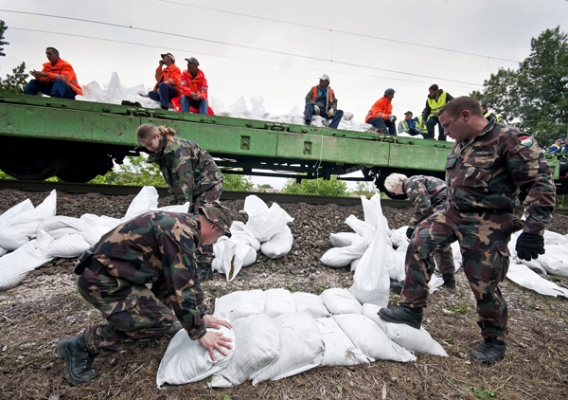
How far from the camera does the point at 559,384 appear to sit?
1586 mm

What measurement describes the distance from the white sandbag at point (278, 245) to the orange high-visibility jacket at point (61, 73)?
3610mm

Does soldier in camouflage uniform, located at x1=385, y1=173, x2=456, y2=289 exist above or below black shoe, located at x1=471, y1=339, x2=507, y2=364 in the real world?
above

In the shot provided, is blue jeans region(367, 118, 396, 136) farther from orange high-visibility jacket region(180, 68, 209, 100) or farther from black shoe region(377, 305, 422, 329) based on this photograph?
black shoe region(377, 305, 422, 329)

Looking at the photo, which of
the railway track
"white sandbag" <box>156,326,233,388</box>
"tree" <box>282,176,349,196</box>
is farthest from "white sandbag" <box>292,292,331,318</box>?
"tree" <box>282,176,349,196</box>

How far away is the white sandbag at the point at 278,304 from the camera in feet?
5.98

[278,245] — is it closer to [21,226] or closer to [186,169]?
[186,169]

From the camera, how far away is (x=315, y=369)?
151 centimetres

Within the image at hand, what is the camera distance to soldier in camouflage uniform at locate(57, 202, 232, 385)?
130 centimetres

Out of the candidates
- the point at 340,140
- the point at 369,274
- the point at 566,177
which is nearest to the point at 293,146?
the point at 340,140

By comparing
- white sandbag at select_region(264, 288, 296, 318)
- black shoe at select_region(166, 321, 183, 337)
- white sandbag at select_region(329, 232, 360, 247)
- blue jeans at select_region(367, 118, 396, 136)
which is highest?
blue jeans at select_region(367, 118, 396, 136)

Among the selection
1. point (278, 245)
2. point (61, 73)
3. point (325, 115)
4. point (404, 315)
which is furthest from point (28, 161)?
point (404, 315)

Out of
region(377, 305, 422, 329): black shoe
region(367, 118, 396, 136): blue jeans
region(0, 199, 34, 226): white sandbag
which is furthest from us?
region(367, 118, 396, 136): blue jeans

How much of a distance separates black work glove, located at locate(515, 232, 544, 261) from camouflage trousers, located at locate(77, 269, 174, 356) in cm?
194

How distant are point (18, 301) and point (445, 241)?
3032 millimetres
